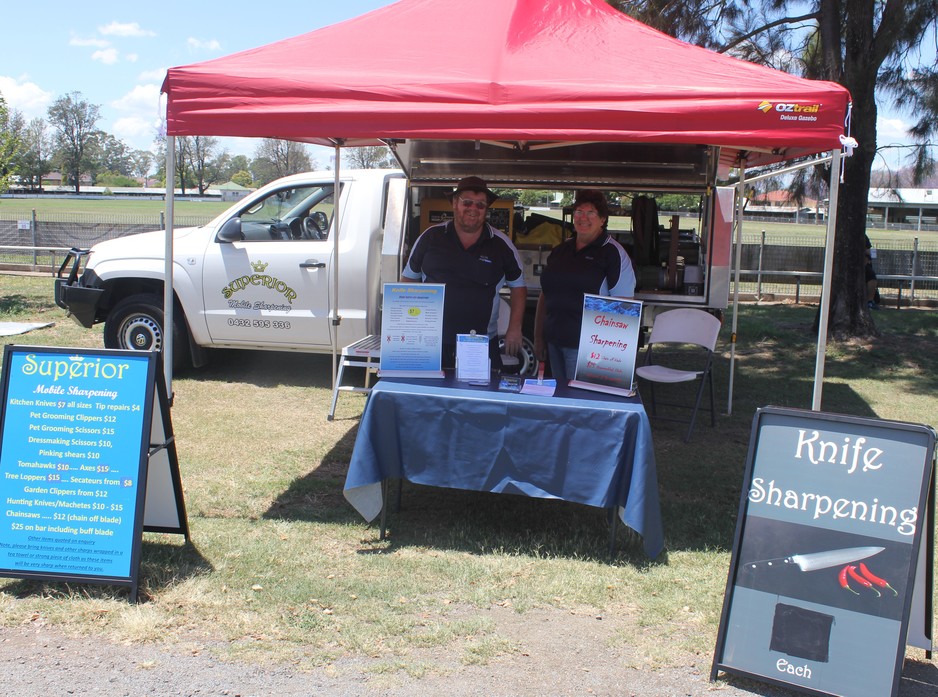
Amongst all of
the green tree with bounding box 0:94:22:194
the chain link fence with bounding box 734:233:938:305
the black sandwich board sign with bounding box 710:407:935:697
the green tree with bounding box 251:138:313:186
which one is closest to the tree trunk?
the chain link fence with bounding box 734:233:938:305

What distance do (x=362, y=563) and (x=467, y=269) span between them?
1855 mm

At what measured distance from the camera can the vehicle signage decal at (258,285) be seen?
7.73 meters

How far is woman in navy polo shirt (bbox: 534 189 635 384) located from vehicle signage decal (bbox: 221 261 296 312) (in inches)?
122

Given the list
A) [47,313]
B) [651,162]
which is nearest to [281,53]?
[651,162]

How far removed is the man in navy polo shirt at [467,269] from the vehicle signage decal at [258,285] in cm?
263

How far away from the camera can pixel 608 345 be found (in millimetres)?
4680

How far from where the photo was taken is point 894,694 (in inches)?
120

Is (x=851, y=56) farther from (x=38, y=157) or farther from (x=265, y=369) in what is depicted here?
(x=38, y=157)

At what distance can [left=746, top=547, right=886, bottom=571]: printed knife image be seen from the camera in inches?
126

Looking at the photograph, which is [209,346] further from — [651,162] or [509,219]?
[651,162]

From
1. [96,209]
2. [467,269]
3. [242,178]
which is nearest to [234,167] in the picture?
[242,178]

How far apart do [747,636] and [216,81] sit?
3.61 m

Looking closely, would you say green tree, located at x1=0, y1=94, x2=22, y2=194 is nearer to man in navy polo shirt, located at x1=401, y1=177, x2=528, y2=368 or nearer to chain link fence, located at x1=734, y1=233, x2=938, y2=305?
man in navy polo shirt, located at x1=401, y1=177, x2=528, y2=368

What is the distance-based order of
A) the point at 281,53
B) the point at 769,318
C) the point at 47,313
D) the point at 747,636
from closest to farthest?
the point at 747,636, the point at 281,53, the point at 47,313, the point at 769,318
